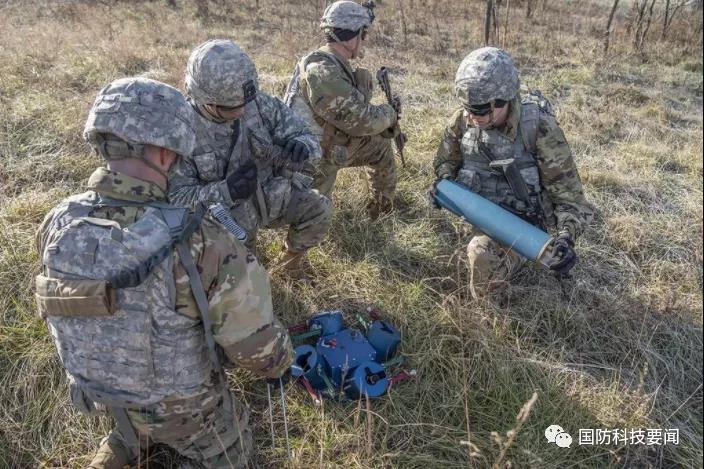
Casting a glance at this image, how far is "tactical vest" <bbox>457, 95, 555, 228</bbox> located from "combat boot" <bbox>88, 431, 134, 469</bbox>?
282cm

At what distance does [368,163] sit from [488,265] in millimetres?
1671

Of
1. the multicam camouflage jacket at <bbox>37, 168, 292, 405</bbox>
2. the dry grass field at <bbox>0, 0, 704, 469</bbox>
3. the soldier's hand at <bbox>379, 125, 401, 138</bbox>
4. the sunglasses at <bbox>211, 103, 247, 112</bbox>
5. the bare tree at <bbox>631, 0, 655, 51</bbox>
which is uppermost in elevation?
the sunglasses at <bbox>211, 103, 247, 112</bbox>

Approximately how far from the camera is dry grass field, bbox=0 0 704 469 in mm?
2918

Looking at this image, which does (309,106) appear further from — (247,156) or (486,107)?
(486,107)

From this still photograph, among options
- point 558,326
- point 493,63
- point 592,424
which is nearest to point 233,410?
point 592,424

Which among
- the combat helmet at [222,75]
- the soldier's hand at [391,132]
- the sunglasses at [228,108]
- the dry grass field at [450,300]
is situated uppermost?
the combat helmet at [222,75]

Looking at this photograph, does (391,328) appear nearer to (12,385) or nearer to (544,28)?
(12,385)

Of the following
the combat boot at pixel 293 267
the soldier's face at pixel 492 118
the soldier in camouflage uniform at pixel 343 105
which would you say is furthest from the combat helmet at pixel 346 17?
the combat boot at pixel 293 267

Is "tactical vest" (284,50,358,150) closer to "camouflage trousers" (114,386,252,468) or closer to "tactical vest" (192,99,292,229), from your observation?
"tactical vest" (192,99,292,229)

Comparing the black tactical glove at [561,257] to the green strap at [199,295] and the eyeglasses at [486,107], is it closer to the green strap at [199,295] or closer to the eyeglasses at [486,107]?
the eyeglasses at [486,107]

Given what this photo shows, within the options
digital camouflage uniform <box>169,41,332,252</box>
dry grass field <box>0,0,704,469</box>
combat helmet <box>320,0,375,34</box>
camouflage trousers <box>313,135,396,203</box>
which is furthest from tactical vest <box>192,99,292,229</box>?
combat helmet <box>320,0,375,34</box>

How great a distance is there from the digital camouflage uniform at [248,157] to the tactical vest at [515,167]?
1.16 m

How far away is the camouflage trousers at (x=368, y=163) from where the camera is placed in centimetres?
457

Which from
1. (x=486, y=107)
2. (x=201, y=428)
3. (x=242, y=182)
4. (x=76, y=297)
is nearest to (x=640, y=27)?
(x=486, y=107)
